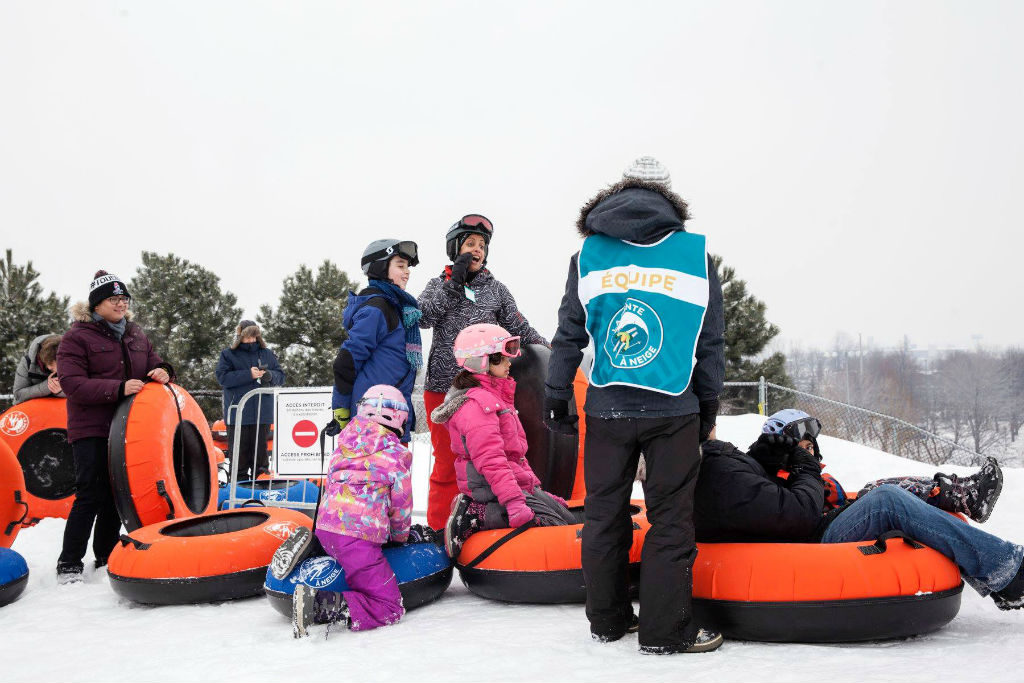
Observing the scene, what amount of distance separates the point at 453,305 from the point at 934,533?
2796mm

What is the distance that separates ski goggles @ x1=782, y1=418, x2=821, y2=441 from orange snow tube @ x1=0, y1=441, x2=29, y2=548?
4.42 m

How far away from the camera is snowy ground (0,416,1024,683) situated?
2529 mm

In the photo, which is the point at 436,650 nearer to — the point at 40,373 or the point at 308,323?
the point at 40,373

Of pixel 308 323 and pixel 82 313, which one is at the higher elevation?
pixel 308 323

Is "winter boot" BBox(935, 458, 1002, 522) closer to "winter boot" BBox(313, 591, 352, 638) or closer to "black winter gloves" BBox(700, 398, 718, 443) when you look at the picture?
"black winter gloves" BBox(700, 398, 718, 443)

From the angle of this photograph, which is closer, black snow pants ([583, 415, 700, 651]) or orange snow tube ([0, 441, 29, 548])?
black snow pants ([583, 415, 700, 651])

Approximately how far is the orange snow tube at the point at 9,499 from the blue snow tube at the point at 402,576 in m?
2.24

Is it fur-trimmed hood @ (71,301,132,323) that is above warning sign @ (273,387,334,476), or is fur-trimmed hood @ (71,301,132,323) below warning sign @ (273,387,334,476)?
above

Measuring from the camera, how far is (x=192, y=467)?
5492 millimetres

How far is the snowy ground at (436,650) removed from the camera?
2.53 metres

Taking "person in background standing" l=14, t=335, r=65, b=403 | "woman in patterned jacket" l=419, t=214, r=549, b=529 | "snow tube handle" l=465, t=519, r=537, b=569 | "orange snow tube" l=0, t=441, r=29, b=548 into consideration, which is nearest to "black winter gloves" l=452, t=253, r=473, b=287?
"woman in patterned jacket" l=419, t=214, r=549, b=529

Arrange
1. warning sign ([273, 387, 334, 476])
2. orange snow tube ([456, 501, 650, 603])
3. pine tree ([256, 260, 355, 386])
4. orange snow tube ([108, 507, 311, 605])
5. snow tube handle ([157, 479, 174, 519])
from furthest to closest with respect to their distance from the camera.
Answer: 1. pine tree ([256, 260, 355, 386])
2. warning sign ([273, 387, 334, 476])
3. snow tube handle ([157, 479, 174, 519])
4. orange snow tube ([108, 507, 311, 605])
5. orange snow tube ([456, 501, 650, 603])

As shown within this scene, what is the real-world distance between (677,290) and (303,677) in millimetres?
1852

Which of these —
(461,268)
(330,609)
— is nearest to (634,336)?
(330,609)
